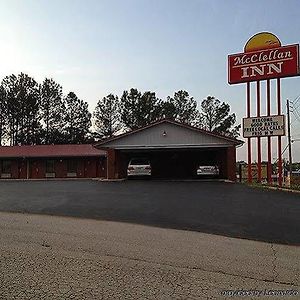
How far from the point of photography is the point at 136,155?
33.5m

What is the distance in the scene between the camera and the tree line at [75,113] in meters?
58.3

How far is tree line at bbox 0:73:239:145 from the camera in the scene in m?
58.3

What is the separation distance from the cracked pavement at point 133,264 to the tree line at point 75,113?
51.9m

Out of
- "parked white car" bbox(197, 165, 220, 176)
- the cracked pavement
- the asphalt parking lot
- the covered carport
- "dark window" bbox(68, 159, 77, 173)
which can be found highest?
the covered carport

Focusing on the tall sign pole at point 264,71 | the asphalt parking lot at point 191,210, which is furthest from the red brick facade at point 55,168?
the asphalt parking lot at point 191,210

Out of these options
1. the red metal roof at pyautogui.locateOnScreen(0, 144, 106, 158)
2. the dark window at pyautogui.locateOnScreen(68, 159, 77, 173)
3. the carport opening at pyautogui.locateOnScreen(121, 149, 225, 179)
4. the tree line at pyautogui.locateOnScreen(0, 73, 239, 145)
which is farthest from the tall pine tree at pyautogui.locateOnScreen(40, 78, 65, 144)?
the carport opening at pyautogui.locateOnScreen(121, 149, 225, 179)

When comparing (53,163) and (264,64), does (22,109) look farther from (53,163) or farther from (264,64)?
(264,64)

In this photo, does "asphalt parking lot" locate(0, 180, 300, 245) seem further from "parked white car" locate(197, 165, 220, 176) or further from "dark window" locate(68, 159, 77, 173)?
"dark window" locate(68, 159, 77, 173)

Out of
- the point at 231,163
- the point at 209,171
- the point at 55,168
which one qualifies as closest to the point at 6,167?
the point at 55,168

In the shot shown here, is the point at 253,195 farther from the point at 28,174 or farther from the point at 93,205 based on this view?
the point at 28,174

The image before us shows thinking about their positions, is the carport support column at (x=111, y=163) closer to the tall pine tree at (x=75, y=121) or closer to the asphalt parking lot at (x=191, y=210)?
the asphalt parking lot at (x=191, y=210)

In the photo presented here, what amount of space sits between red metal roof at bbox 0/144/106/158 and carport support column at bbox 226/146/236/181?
49.8 feet

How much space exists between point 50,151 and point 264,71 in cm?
2391

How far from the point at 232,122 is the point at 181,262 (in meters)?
57.4
